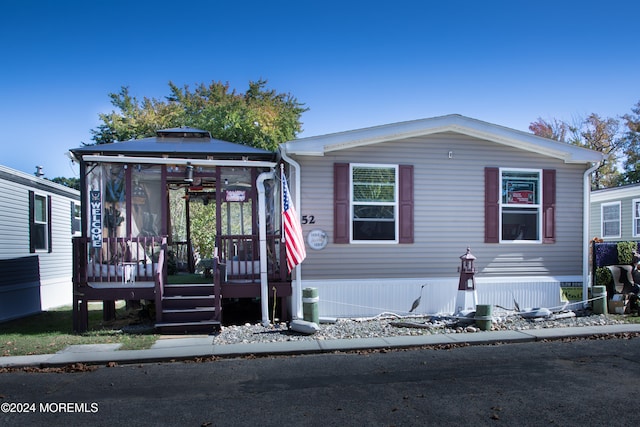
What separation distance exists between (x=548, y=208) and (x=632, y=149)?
24.1 m

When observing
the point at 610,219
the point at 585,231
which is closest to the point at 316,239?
the point at 585,231

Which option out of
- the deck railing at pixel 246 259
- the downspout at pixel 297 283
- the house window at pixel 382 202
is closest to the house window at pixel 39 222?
the deck railing at pixel 246 259

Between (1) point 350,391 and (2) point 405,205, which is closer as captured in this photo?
(1) point 350,391

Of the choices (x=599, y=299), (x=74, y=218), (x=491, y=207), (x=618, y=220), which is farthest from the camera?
(x=618, y=220)

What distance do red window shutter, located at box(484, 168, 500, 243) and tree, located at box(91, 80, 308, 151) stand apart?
11788 mm

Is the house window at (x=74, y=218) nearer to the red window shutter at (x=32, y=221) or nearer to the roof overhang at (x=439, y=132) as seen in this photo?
the red window shutter at (x=32, y=221)

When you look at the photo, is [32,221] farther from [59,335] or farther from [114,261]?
[59,335]

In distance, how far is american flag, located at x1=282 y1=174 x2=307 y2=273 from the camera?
864 cm

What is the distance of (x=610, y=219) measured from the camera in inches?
666

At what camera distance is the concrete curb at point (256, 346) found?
675cm

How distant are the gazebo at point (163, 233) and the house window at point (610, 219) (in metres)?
12.9

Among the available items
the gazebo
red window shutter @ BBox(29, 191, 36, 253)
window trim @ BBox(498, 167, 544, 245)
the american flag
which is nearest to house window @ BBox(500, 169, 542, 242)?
window trim @ BBox(498, 167, 544, 245)

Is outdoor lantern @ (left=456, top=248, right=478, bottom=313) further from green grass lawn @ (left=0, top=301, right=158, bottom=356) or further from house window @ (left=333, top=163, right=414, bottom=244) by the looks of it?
green grass lawn @ (left=0, top=301, right=158, bottom=356)

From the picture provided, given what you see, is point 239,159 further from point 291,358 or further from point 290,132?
point 290,132
